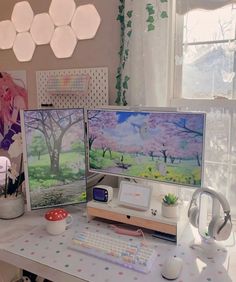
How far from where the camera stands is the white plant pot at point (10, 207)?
4.76ft

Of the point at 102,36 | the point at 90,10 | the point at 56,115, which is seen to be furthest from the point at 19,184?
the point at 90,10

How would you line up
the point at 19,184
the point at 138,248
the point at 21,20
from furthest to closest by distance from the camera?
the point at 21,20
the point at 19,184
the point at 138,248

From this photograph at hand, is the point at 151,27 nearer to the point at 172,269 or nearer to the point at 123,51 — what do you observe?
the point at 123,51

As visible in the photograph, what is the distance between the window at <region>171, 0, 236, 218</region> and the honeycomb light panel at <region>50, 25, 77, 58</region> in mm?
670

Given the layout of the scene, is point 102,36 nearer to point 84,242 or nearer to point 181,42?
point 181,42

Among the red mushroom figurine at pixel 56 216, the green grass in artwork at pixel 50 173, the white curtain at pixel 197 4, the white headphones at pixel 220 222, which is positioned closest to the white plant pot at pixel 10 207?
the green grass in artwork at pixel 50 173

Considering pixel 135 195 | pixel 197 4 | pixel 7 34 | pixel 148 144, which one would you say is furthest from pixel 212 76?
pixel 7 34

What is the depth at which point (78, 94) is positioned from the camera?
69.7 inches

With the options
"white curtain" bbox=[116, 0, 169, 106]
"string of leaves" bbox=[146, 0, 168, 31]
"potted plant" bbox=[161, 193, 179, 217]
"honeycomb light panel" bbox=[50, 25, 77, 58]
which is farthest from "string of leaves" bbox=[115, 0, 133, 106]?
"potted plant" bbox=[161, 193, 179, 217]

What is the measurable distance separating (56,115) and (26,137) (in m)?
0.19

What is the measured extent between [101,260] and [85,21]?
134 centimetres

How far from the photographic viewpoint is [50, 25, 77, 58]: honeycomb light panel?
1.78m

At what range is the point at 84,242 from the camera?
1193 mm

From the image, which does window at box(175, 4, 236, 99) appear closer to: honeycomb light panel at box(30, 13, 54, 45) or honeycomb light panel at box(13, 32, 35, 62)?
honeycomb light panel at box(30, 13, 54, 45)
